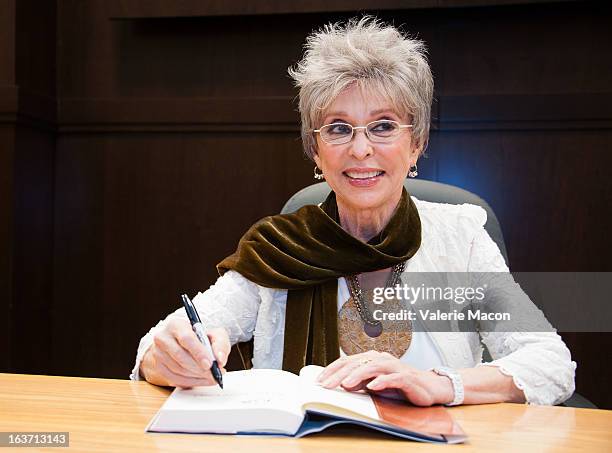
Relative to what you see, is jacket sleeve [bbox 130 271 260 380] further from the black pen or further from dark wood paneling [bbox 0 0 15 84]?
dark wood paneling [bbox 0 0 15 84]

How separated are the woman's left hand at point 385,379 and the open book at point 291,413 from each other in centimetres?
2

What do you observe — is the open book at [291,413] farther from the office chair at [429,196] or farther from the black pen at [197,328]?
the office chair at [429,196]

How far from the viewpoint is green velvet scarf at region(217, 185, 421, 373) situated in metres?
1.63

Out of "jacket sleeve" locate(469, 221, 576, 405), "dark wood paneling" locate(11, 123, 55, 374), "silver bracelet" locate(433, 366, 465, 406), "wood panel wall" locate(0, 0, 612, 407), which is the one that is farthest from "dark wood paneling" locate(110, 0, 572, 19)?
"silver bracelet" locate(433, 366, 465, 406)

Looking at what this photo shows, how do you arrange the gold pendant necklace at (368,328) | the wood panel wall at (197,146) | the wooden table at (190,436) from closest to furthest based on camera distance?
the wooden table at (190,436), the gold pendant necklace at (368,328), the wood panel wall at (197,146)

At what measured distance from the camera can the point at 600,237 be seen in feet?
8.23

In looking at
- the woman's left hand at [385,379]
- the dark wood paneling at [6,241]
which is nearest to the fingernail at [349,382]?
the woman's left hand at [385,379]

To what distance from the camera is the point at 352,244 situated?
1.65 meters

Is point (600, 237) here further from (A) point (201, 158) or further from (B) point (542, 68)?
(A) point (201, 158)

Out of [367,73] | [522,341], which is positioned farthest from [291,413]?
[367,73]

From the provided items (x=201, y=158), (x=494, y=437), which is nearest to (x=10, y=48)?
(x=201, y=158)

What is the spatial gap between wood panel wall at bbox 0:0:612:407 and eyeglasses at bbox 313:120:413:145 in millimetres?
1023

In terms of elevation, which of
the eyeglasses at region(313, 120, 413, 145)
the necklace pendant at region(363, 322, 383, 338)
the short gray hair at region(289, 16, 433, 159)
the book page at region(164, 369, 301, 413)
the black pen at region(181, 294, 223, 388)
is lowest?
the necklace pendant at region(363, 322, 383, 338)

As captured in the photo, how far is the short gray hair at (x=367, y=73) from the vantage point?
1.63 metres
